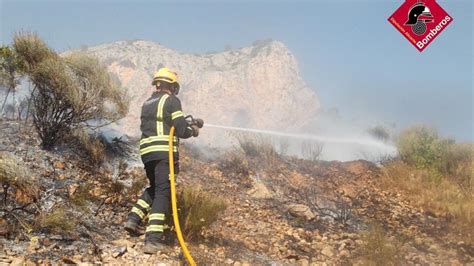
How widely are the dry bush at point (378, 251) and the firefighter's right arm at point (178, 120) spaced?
7.62 feet

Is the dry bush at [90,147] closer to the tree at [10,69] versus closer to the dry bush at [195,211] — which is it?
the tree at [10,69]

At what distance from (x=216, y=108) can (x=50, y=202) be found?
24.4m

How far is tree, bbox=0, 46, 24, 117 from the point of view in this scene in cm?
569

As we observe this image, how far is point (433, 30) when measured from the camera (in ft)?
26.5

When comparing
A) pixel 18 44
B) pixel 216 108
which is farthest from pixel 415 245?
pixel 216 108

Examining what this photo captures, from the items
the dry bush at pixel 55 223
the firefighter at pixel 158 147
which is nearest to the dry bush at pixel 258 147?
the firefighter at pixel 158 147

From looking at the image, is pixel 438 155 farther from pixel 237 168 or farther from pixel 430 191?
pixel 237 168

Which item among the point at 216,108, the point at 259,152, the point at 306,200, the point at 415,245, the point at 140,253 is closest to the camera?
the point at 140,253

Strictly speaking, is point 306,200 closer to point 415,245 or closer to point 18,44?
point 415,245

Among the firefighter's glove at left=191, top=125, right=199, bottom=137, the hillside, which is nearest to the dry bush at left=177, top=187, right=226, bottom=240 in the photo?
the hillside

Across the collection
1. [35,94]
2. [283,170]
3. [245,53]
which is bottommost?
[283,170]

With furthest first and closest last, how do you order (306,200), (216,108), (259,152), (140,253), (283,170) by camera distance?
(216,108) → (259,152) → (283,170) → (306,200) → (140,253)

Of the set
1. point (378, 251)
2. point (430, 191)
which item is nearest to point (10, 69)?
point (378, 251)

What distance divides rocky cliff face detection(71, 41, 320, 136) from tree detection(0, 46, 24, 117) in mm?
19903
